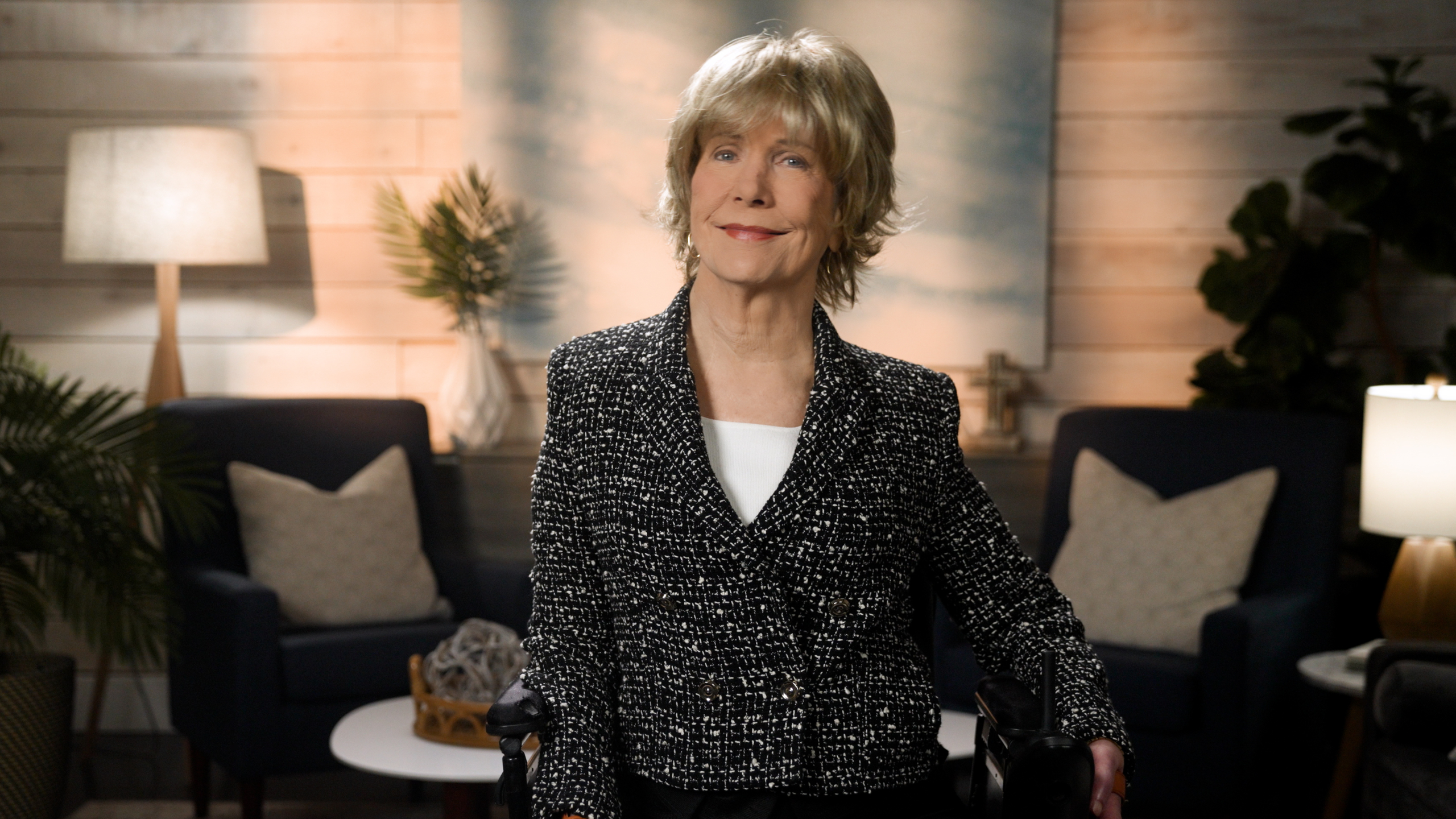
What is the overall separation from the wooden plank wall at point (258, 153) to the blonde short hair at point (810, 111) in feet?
8.23

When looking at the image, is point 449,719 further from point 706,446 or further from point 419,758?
point 706,446

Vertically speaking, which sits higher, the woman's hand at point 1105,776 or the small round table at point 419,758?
the woman's hand at point 1105,776

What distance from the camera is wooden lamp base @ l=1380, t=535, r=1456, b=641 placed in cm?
251

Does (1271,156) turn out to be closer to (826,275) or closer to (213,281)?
(826,275)

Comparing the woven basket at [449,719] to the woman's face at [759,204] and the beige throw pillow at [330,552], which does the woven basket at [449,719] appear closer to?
the beige throw pillow at [330,552]

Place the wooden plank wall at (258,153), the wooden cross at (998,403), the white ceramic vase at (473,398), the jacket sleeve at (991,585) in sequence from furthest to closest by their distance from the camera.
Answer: the wooden plank wall at (258,153), the wooden cross at (998,403), the white ceramic vase at (473,398), the jacket sleeve at (991,585)

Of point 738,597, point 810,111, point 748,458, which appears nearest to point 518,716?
point 738,597

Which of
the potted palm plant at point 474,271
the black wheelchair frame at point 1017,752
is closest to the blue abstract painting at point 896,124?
the potted palm plant at point 474,271

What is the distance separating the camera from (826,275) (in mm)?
1362

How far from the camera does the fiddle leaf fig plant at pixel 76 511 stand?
2512 millimetres

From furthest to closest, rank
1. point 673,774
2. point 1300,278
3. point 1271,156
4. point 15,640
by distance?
point 1271,156 < point 1300,278 < point 15,640 < point 673,774

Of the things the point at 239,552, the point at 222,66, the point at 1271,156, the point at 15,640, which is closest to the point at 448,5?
the point at 222,66

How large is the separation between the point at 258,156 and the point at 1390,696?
124 inches

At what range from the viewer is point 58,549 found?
2531mm
